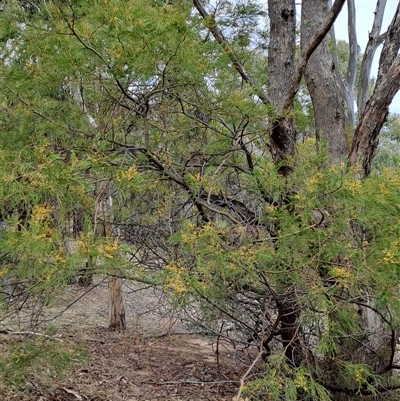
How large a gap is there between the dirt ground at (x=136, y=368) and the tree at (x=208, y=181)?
21.3 inches

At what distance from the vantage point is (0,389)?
3.32 m

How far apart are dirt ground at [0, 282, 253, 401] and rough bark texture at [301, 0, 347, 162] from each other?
2.20 metres

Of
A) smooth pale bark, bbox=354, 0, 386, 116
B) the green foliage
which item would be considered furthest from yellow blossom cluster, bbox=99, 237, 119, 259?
smooth pale bark, bbox=354, 0, 386, 116

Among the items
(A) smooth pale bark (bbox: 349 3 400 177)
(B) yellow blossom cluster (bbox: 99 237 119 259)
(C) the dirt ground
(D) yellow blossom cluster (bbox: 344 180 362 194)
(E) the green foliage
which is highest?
(A) smooth pale bark (bbox: 349 3 400 177)

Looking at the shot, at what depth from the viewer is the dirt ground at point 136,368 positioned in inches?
140

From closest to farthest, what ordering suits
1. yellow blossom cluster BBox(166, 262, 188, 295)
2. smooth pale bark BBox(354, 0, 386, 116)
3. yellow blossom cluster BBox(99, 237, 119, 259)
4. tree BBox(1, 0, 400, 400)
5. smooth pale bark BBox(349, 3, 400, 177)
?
yellow blossom cluster BBox(99, 237, 119, 259)
yellow blossom cluster BBox(166, 262, 188, 295)
tree BBox(1, 0, 400, 400)
smooth pale bark BBox(349, 3, 400, 177)
smooth pale bark BBox(354, 0, 386, 116)

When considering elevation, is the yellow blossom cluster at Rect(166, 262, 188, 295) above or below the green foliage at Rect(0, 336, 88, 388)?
above

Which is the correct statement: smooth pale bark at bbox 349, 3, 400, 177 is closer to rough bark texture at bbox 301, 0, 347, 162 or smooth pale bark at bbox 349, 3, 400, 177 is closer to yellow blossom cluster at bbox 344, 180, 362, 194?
rough bark texture at bbox 301, 0, 347, 162

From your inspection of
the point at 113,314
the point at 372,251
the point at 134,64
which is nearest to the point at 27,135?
the point at 134,64

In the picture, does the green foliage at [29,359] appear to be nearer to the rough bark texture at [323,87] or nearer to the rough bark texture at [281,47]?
the rough bark texture at [281,47]

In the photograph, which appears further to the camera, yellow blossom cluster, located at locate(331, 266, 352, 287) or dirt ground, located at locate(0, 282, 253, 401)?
dirt ground, located at locate(0, 282, 253, 401)

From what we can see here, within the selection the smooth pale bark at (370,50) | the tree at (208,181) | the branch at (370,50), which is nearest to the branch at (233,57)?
the tree at (208,181)

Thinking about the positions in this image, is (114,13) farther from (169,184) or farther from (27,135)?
(169,184)

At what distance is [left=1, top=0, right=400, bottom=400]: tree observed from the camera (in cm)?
235
